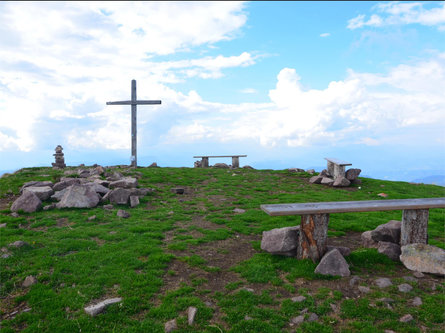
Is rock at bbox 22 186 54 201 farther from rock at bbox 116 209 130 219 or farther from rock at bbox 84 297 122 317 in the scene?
rock at bbox 84 297 122 317

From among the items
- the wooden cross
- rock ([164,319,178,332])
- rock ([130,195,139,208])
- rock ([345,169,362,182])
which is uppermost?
the wooden cross

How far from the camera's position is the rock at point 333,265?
6.05 meters

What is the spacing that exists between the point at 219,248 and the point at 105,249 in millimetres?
2906

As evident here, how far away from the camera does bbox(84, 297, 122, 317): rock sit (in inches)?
192

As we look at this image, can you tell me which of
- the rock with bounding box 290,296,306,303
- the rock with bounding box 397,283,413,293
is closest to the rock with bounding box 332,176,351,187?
the rock with bounding box 397,283,413,293

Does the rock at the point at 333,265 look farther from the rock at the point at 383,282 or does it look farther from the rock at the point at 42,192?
the rock at the point at 42,192

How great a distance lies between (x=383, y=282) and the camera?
5.71 meters

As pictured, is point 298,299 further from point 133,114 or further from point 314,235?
point 133,114

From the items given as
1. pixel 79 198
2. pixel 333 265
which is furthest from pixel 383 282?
pixel 79 198

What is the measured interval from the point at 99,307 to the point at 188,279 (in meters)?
1.77

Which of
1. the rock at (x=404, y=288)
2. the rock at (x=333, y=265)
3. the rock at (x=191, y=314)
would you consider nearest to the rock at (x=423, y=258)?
the rock at (x=404, y=288)

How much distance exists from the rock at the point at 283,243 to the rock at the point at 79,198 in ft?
24.7

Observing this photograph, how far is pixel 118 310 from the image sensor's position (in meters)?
4.99

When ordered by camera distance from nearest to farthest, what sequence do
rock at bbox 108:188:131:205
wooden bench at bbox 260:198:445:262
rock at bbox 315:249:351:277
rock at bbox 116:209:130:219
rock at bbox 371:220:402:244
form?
rock at bbox 315:249:351:277
wooden bench at bbox 260:198:445:262
rock at bbox 371:220:402:244
rock at bbox 116:209:130:219
rock at bbox 108:188:131:205
